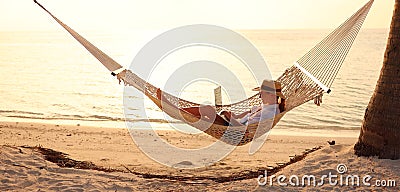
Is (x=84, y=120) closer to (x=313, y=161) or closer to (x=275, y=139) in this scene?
(x=275, y=139)

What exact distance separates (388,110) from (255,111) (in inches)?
42.0

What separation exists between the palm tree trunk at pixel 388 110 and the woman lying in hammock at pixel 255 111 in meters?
0.70

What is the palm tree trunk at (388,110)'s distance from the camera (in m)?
2.65

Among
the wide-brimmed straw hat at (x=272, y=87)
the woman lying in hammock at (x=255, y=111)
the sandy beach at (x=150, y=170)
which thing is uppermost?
the wide-brimmed straw hat at (x=272, y=87)

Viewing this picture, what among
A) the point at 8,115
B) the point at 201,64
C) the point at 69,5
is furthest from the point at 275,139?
the point at 69,5

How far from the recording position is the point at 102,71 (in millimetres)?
13953

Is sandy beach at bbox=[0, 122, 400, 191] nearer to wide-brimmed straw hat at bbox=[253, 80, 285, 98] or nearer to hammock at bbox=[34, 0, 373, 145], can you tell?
hammock at bbox=[34, 0, 373, 145]

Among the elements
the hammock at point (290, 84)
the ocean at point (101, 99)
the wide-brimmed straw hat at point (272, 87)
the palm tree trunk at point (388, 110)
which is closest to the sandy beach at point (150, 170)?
the palm tree trunk at point (388, 110)

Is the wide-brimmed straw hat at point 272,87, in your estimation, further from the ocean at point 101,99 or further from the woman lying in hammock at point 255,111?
the ocean at point 101,99

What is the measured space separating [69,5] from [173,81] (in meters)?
25.3

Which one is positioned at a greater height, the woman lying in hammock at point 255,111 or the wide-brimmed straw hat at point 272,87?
the wide-brimmed straw hat at point 272,87

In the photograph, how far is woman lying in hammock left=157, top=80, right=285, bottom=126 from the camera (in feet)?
10.3

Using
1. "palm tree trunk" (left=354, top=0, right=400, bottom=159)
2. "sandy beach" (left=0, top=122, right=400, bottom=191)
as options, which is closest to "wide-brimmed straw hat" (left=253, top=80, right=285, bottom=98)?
"sandy beach" (left=0, top=122, right=400, bottom=191)

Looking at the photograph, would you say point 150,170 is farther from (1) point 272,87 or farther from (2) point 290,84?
(2) point 290,84
